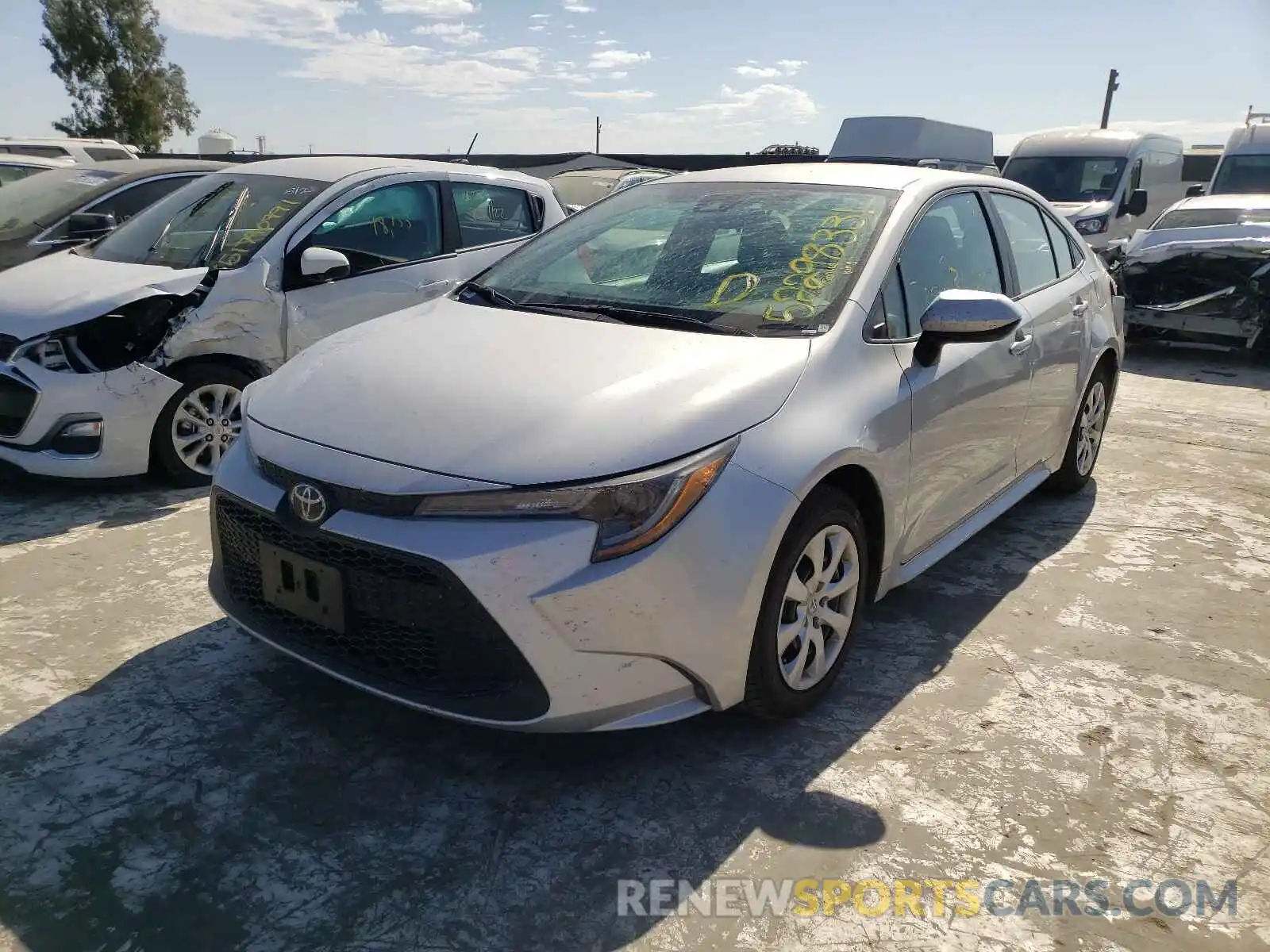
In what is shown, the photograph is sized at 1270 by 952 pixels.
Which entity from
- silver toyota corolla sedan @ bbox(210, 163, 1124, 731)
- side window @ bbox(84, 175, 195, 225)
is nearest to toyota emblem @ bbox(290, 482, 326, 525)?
silver toyota corolla sedan @ bbox(210, 163, 1124, 731)

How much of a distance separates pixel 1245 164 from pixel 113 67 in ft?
147

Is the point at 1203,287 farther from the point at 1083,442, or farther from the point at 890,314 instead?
the point at 890,314

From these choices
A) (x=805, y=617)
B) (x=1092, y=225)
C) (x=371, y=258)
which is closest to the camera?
(x=805, y=617)

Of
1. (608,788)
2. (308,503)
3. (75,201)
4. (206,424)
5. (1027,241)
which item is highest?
(1027,241)

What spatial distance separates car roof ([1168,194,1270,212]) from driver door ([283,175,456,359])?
26.0ft

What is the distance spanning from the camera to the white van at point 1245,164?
12508 millimetres

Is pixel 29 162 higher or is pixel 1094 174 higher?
pixel 1094 174

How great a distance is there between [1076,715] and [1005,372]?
131 centimetres

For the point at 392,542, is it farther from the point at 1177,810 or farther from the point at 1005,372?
the point at 1005,372

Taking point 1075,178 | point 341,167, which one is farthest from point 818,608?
Result: point 1075,178

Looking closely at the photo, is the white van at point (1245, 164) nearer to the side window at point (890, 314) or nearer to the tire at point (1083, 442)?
the tire at point (1083, 442)

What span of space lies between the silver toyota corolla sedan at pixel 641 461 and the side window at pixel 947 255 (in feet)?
0.05

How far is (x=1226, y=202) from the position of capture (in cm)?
985

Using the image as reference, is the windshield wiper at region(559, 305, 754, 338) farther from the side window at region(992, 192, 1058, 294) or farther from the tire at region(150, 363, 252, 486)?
the tire at region(150, 363, 252, 486)
